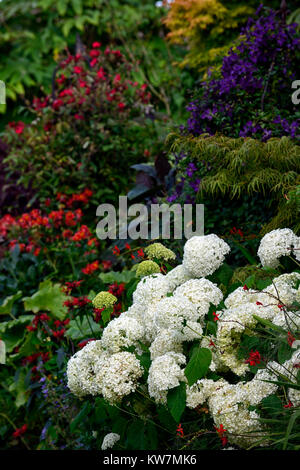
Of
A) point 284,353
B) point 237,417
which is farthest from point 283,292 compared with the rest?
point 237,417

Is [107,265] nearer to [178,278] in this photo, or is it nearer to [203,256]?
[178,278]

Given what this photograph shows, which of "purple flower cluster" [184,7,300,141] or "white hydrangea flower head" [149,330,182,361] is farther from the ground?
"purple flower cluster" [184,7,300,141]

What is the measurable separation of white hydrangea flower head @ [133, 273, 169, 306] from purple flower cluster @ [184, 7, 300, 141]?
57.7 inches

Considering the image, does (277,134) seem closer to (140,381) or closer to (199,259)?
(199,259)

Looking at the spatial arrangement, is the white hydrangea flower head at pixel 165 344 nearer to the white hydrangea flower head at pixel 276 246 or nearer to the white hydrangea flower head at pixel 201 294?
the white hydrangea flower head at pixel 201 294

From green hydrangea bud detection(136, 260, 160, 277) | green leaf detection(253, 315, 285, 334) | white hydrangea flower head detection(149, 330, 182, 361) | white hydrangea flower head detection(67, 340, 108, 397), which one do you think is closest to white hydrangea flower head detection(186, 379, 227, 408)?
white hydrangea flower head detection(149, 330, 182, 361)

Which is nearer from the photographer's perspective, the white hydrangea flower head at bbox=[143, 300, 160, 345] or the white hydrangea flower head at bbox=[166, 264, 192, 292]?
the white hydrangea flower head at bbox=[143, 300, 160, 345]

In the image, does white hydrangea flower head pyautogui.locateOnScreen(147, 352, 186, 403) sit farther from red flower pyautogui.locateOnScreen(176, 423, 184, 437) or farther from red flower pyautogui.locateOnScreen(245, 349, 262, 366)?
red flower pyautogui.locateOnScreen(245, 349, 262, 366)

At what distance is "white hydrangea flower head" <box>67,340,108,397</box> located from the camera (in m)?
2.09

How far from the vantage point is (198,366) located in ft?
5.85

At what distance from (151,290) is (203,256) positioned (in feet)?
0.92

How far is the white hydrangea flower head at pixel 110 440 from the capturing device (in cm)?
207

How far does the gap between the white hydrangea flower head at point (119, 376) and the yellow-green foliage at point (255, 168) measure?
1.19 metres

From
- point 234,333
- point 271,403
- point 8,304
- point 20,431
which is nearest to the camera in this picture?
point 271,403
